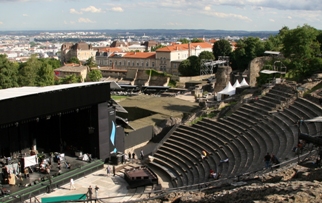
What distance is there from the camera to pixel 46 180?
→ 809 inches

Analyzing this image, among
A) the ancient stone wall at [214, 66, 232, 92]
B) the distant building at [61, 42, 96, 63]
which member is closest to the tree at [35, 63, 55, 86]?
the ancient stone wall at [214, 66, 232, 92]

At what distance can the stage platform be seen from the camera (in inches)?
752

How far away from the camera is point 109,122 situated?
983 inches

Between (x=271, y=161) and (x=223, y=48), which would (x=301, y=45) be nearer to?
(x=271, y=161)

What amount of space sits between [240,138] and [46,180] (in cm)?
1094

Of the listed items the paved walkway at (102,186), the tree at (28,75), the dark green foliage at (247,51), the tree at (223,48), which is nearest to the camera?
the paved walkway at (102,186)

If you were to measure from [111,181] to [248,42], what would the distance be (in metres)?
47.2

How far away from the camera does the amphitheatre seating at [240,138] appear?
19.1 meters

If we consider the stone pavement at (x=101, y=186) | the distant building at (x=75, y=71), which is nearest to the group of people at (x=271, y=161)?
the stone pavement at (x=101, y=186)

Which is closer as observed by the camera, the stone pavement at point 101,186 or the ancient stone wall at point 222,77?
the stone pavement at point 101,186

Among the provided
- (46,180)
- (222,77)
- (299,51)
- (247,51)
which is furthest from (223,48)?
(46,180)

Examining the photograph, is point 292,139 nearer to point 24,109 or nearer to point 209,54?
point 24,109

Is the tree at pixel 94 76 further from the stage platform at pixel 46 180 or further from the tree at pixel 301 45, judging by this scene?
the stage platform at pixel 46 180

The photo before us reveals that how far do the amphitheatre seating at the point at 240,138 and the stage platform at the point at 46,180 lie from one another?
4.35 metres
